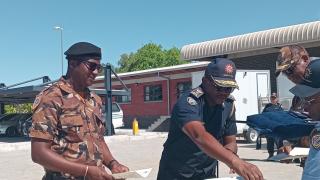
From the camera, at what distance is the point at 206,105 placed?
3.42 m

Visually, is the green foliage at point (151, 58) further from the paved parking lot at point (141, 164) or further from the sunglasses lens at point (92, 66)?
the sunglasses lens at point (92, 66)

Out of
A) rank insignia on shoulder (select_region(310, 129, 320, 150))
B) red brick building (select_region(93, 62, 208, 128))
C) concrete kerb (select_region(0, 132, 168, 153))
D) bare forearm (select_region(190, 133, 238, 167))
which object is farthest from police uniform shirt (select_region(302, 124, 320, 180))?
red brick building (select_region(93, 62, 208, 128))

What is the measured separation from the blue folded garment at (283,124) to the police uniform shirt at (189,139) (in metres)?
0.25

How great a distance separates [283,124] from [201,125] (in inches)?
24.7

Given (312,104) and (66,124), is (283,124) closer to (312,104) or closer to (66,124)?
(312,104)

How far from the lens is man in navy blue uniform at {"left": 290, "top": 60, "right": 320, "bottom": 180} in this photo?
81.0 inches

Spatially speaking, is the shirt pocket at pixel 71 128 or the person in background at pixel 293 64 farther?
the person in background at pixel 293 64

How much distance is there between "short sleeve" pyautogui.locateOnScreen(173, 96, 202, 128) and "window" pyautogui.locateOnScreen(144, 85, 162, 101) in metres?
31.6

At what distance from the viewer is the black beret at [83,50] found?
3.39 metres

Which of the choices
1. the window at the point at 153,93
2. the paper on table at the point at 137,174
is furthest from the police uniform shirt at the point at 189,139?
the window at the point at 153,93

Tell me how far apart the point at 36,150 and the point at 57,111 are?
0.27 m

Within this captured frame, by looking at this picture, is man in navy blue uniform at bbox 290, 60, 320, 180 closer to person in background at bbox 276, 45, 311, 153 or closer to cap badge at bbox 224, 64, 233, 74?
cap badge at bbox 224, 64, 233, 74

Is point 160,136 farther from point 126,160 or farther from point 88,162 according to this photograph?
point 88,162

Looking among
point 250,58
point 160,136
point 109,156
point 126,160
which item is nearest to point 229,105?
point 109,156
